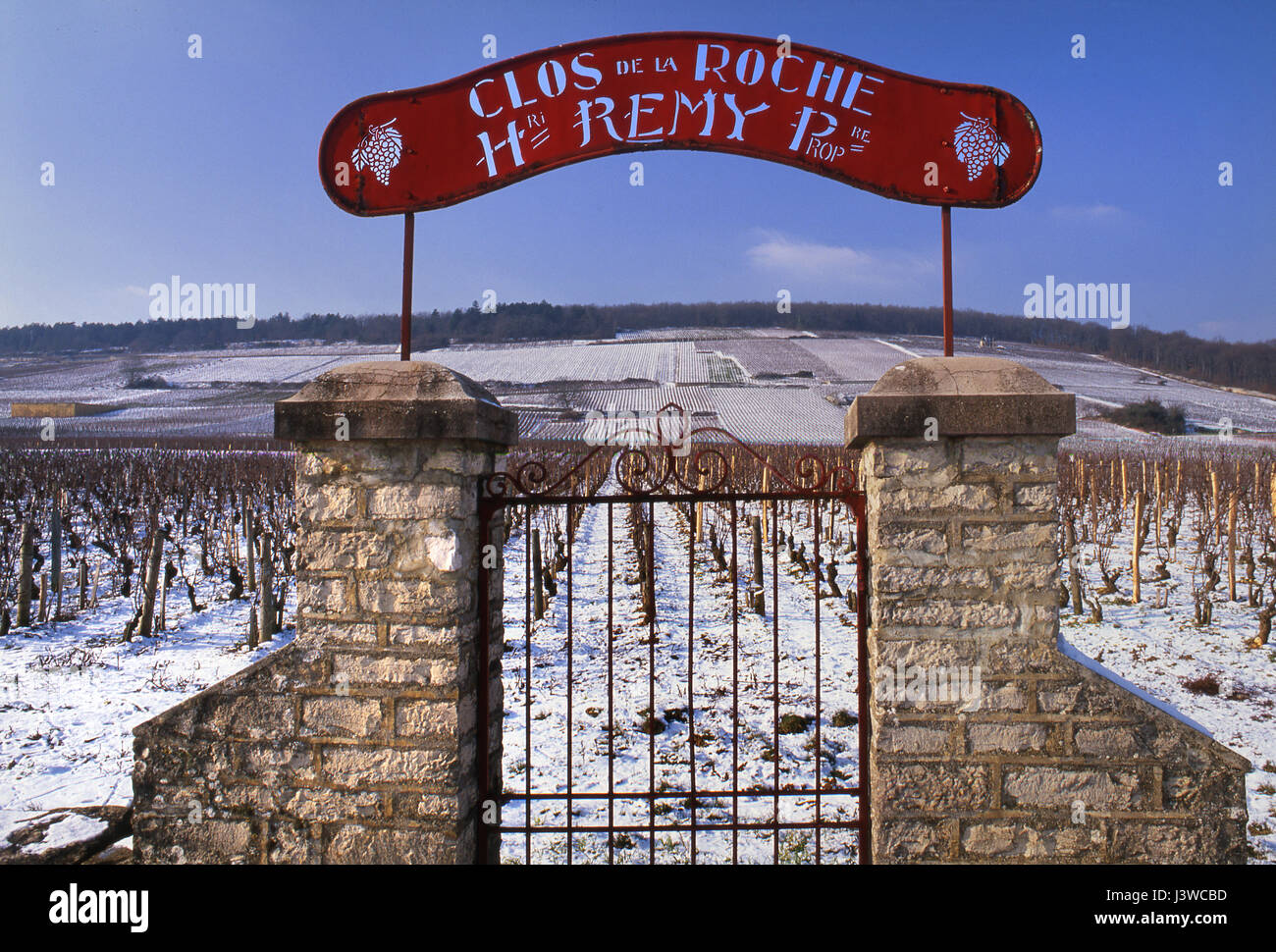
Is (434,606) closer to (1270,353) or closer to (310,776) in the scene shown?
(310,776)

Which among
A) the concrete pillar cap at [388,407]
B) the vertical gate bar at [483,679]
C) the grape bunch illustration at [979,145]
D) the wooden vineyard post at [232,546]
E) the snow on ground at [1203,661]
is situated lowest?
the snow on ground at [1203,661]

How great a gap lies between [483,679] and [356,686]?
1.68 feet

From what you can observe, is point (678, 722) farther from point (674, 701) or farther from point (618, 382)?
point (618, 382)

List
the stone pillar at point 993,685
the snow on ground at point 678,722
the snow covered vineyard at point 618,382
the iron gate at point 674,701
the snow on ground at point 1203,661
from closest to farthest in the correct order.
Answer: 1. the stone pillar at point 993,685
2. the iron gate at point 674,701
3. the snow on ground at point 678,722
4. the snow on ground at point 1203,661
5. the snow covered vineyard at point 618,382

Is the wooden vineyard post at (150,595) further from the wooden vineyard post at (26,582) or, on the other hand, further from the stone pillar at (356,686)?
the stone pillar at (356,686)

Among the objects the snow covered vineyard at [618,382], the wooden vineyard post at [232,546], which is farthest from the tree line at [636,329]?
the wooden vineyard post at [232,546]

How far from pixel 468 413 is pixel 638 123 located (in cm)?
153

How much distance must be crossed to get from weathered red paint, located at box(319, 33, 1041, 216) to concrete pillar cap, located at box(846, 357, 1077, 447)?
2.74ft

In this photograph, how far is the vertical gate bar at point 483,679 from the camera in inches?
117

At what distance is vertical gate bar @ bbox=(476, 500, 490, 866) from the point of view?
9.79 ft

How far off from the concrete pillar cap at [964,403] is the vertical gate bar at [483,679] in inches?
64.4

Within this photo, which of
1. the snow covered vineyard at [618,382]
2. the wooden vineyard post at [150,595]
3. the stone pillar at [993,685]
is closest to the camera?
the stone pillar at [993,685]

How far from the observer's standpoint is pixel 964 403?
2697 millimetres

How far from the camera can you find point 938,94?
305cm
